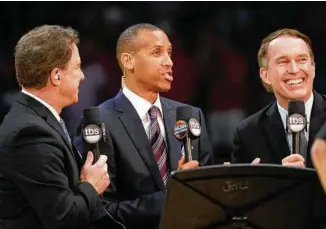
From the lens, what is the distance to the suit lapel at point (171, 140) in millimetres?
3480

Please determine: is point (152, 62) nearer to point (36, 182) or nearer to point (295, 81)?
point (295, 81)

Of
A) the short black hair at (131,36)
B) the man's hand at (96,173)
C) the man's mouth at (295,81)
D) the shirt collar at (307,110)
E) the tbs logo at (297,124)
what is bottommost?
the man's hand at (96,173)

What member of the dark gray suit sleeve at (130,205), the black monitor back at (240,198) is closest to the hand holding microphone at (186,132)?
the dark gray suit sleeve at (130,205)

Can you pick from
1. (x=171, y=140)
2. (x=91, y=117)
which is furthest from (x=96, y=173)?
(x=171, y=140)

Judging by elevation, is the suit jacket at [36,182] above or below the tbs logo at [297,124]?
below

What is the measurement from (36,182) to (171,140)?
2.80 ft

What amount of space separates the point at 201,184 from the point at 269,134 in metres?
0.97

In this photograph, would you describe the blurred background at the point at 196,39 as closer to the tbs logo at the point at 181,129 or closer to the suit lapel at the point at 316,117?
the suit lapel at the point at 316,117

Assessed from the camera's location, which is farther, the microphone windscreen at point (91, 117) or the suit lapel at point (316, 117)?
the suit lapel at point (316, 117)

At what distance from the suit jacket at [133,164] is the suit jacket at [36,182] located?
387 millimetres

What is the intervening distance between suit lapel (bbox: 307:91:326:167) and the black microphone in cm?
31

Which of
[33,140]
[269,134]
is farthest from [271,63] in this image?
[33,140]

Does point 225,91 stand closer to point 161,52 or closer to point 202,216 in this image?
point 161,52

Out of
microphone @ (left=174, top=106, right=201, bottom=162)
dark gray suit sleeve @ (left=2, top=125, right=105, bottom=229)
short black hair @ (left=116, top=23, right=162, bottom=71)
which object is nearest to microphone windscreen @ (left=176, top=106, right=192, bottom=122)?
microphone @ (left=174, top=106, right=201, bottom=162)
